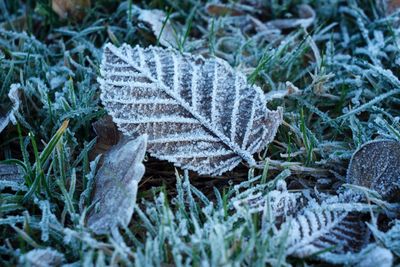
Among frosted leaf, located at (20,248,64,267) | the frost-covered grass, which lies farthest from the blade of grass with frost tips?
frosted leaf, located at (20,248,64,267)

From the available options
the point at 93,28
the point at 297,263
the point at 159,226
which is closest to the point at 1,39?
the point at 93,28

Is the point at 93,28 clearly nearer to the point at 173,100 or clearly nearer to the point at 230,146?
the point at 173,100

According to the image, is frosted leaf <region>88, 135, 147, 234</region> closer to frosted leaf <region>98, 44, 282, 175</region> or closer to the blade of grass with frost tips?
frosted leaf <region>98, 44, 282, 175</region>

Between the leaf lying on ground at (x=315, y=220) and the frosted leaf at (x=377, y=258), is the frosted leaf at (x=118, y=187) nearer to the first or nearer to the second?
the leaf lying on ground at (x=315, y=220)

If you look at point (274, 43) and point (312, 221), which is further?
point (274, 43)

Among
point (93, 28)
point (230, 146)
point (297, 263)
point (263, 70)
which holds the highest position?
point (93, 28)
